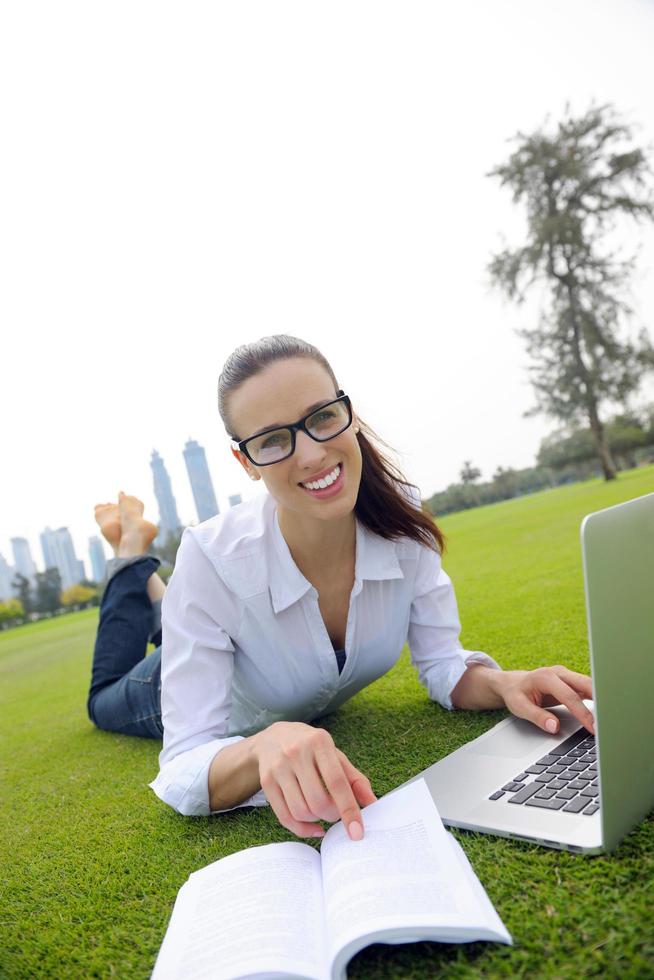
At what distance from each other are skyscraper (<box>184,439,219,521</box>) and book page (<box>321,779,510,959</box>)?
7.08 m

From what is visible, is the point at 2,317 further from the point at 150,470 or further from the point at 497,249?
the point at 497,249

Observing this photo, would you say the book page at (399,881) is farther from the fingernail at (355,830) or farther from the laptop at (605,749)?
the laptop at (605,749)

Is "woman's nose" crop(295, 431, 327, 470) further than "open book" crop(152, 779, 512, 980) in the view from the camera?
Yes

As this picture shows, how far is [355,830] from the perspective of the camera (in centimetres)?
100

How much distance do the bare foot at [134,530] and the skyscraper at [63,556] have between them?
31.6ft

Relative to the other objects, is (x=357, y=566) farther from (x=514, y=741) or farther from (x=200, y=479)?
(x=200, y=479)

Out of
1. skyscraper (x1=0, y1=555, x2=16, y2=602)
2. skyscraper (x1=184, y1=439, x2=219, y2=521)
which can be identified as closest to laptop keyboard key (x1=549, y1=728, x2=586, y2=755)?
skyscraper (x1=184, y1=439, x2=219, y2=521)

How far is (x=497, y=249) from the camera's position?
16812 millimetres

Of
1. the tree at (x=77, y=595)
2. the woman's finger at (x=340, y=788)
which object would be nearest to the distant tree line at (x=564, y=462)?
the tree at (x=77, y=595)

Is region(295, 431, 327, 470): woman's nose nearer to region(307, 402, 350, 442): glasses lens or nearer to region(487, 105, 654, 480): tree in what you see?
region(307, 402, 350, 442): glasses lens

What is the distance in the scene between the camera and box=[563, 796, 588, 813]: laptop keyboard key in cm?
101

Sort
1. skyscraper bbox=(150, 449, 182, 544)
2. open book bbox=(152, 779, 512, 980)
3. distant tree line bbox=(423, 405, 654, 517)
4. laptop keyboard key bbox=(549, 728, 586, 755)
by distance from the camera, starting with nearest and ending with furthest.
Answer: open book bbox=(152, 779, 512, 980) < laptop keyboard key bbox=(549, 728, 586, 755) < skyscraper bbox=(150, 449, 182, 544) < distant tree line bbox=(423, 405, 654, 517)

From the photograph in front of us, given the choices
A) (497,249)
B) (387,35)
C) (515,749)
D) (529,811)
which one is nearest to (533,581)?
(515,749)

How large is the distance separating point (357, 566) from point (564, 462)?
1664 cm
